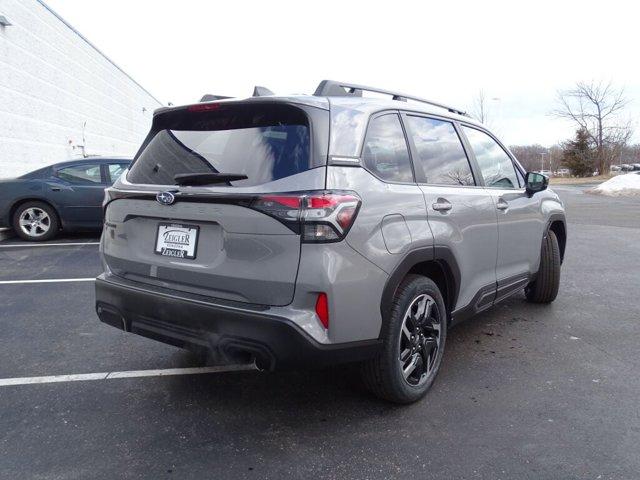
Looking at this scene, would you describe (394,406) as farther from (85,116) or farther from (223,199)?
(85,116)

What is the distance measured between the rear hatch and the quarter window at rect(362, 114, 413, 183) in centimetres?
36

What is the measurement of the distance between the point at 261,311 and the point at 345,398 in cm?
105

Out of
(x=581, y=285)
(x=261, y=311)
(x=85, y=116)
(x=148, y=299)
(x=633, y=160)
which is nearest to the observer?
(x=261, y=311)

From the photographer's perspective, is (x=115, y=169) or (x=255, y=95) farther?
(x=115, y=169)

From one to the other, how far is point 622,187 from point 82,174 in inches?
1004

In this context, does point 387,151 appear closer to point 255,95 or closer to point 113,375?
point 255,95

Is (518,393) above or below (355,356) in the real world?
below

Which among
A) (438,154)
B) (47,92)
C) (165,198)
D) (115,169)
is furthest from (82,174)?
(47,92)

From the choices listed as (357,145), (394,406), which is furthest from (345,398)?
(357,145)

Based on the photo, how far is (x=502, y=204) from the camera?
13.3 ft

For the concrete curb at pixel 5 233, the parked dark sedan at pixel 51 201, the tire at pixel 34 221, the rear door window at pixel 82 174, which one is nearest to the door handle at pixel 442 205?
the parked dark sedan at pixel 51 201

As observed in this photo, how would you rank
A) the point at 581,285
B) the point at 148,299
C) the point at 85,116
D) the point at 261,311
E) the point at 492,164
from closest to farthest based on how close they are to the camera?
the point at 261,311 < the point at 148,299 < the point at 492,164 < the point at 581,285 < the point at 85,116

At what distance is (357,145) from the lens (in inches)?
108

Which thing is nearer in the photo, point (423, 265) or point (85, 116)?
point (423, 265)
